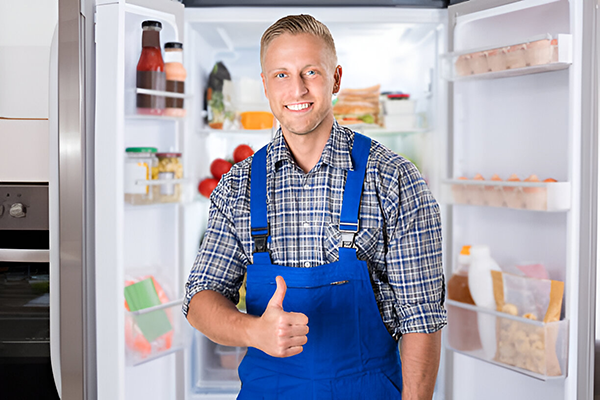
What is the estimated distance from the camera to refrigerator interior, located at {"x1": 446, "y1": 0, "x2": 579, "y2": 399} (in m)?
1.82

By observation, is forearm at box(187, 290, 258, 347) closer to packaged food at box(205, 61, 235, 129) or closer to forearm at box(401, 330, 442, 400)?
forearm at box(401, 330, 442, 400)

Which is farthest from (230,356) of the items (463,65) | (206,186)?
(463,65)

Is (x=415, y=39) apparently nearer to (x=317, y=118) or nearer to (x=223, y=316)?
(x=317, y=118)

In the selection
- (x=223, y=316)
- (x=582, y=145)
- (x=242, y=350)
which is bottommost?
(x=242, y=350)

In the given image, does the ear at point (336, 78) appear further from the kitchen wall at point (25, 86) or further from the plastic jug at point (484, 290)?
the plastic jug at point (484, 290)

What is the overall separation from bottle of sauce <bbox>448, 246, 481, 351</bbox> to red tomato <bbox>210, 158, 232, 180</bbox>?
3.69 ft

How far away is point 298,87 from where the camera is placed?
4.06ft

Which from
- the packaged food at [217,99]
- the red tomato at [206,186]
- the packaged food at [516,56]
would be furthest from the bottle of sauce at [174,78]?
the packaged food at [516,56]

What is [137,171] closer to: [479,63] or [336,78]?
[336,78]

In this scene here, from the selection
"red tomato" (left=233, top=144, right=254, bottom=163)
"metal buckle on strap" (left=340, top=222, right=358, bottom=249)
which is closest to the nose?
"metal buckle on strap" (left=340, top=222, right=358, bottom=249)

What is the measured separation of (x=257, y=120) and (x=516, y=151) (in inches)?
44.3

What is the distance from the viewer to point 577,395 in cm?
172

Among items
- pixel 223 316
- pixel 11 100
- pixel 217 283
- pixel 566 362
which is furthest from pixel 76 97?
pixel 566 362

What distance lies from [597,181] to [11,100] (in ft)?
5.94
